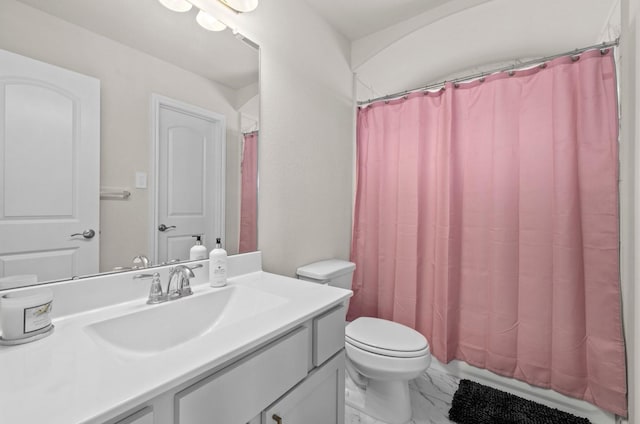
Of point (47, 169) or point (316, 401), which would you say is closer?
point (47, 169)

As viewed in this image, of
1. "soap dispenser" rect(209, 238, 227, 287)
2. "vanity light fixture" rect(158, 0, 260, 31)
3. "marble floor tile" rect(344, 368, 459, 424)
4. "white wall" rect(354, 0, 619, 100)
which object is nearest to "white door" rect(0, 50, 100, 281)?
"soap dispenser" rect(209, 238, 227, 287)

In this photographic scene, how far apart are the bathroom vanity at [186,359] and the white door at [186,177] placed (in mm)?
166

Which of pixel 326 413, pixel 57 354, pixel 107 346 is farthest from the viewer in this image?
pixel 326 413

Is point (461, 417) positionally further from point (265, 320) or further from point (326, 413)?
point (265, 320)

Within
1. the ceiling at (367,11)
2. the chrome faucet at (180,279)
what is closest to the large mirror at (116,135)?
the chrome faucet at (180,279)

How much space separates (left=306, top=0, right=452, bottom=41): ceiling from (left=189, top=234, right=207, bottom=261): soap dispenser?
158 cm

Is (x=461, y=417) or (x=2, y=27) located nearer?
(x=2, y=27)

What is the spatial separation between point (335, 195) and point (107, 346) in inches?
60.0

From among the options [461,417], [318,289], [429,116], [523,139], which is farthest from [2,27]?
[461,417]

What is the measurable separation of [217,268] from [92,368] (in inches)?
23.4

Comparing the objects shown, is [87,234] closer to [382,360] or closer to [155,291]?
[155,291]

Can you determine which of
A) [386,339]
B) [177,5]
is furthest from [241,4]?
[386,339]

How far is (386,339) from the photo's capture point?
4.83 feet

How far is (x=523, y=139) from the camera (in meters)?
1.58
